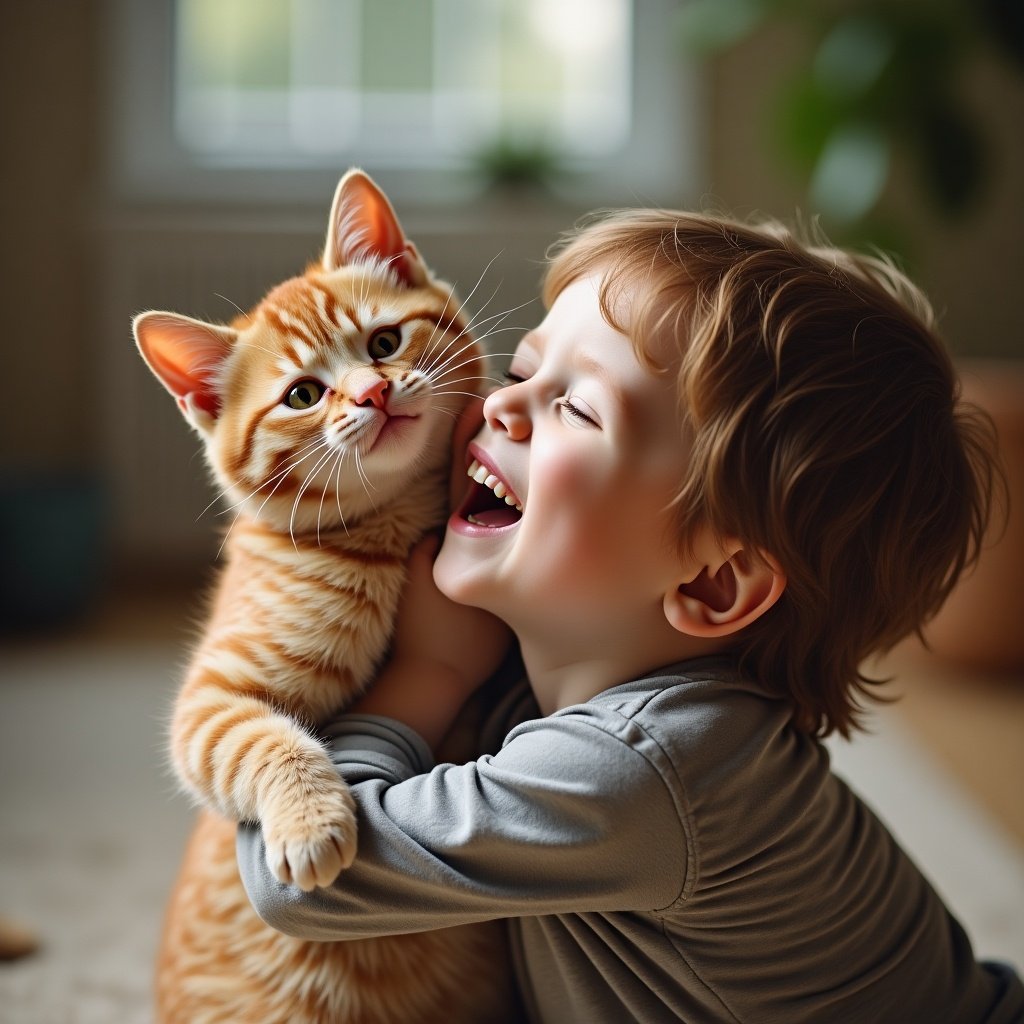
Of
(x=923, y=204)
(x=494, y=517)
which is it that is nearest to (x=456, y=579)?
(x=494, y=517)

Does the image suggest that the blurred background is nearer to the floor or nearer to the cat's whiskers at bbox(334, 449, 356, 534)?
the floor

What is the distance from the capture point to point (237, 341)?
100 centimetres

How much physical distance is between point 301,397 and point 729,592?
382mm

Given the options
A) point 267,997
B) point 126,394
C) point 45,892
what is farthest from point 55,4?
point 267,997

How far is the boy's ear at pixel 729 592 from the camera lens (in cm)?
91

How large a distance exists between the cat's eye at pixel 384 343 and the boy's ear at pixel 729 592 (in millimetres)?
314

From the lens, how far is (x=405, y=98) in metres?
3.43

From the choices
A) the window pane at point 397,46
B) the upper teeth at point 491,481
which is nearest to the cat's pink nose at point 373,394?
the upper teeth at point 491,481

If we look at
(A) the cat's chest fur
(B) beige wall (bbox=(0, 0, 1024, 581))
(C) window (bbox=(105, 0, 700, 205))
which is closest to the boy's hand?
(A) the cat's chest fur

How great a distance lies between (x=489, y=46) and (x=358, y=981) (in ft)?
9.90

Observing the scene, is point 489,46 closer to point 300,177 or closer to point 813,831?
point 300,177

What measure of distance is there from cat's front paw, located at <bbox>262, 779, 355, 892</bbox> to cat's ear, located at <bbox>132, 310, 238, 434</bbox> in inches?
14.1

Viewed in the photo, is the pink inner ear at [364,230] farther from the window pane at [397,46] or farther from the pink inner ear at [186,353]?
the window pane at [397,46]

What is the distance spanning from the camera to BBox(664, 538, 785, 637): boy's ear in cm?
91
